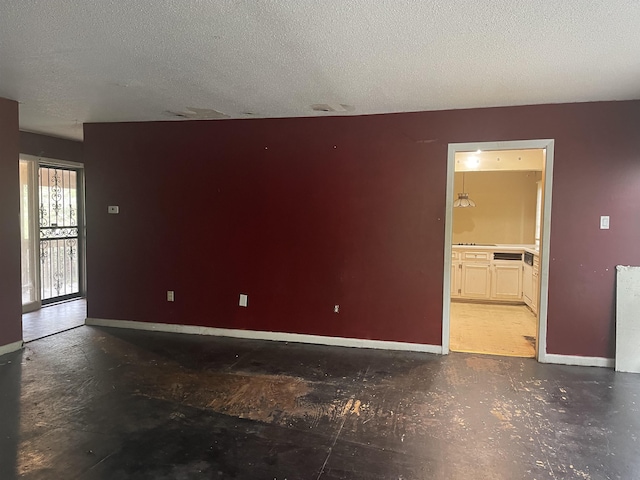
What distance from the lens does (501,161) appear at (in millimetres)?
6391

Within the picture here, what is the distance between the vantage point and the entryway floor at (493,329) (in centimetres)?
439

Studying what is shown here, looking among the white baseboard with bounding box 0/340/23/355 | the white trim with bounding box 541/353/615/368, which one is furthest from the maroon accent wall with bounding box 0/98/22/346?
the white trim with bounding box 541/353/615/368

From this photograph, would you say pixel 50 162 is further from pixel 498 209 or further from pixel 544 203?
pixel 498 209

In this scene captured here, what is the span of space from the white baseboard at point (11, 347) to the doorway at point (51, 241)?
0.68 meters

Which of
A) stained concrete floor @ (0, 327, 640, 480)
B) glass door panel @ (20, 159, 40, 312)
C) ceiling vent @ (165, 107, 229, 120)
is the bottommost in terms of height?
stained concrete floor @ (0, 327, 640, 480)

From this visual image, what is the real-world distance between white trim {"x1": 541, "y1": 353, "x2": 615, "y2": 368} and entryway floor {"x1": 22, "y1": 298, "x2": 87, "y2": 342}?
204 inches

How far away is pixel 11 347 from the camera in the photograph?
4.16m

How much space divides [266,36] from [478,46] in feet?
4.12

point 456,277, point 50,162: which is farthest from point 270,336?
point 50,162

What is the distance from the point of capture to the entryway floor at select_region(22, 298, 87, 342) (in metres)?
4.82

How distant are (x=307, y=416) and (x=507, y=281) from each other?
15.1 ft

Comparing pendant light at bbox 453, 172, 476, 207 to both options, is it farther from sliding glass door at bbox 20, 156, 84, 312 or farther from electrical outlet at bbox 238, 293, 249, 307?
sliding glass door at bbox 20, 156, 84, 312

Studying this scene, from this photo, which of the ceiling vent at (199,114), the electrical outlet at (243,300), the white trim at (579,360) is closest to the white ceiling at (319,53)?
Result: the ceiling vent at (199,114)

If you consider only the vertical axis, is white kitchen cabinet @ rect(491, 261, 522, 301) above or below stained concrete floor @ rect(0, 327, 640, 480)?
above
